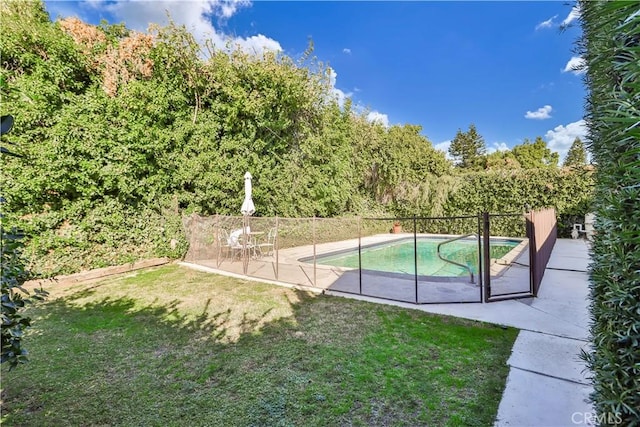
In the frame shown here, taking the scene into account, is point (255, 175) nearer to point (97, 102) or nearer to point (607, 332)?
point (97, 102)

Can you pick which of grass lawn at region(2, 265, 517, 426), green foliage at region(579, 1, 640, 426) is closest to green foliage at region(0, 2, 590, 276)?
grass lawn at region(2, 265, 517, 426)

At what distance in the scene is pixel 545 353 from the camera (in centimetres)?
323

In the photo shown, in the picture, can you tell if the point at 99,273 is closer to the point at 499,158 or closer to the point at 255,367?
the point at 255,367

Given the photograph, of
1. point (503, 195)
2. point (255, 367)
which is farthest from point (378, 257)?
point (255, 367)

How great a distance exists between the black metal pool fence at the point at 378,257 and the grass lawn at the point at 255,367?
1.28 meters

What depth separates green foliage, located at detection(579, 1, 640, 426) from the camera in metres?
1.16

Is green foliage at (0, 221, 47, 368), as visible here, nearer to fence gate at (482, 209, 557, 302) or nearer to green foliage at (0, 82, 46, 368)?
green foliage at (0, 82, 46, 368)

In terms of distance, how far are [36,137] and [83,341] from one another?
5.54m

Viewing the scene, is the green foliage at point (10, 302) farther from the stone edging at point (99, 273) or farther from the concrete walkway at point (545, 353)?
the stone edging at point (99, 273)

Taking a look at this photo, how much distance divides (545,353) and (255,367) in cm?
314

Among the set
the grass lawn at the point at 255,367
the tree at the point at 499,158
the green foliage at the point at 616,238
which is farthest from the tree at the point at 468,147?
the green foliage at the point at 616,238

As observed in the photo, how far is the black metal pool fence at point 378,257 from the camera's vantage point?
538 centimetres

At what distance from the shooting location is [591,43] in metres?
1.63

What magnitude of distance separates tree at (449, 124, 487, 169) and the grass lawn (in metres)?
40.9
